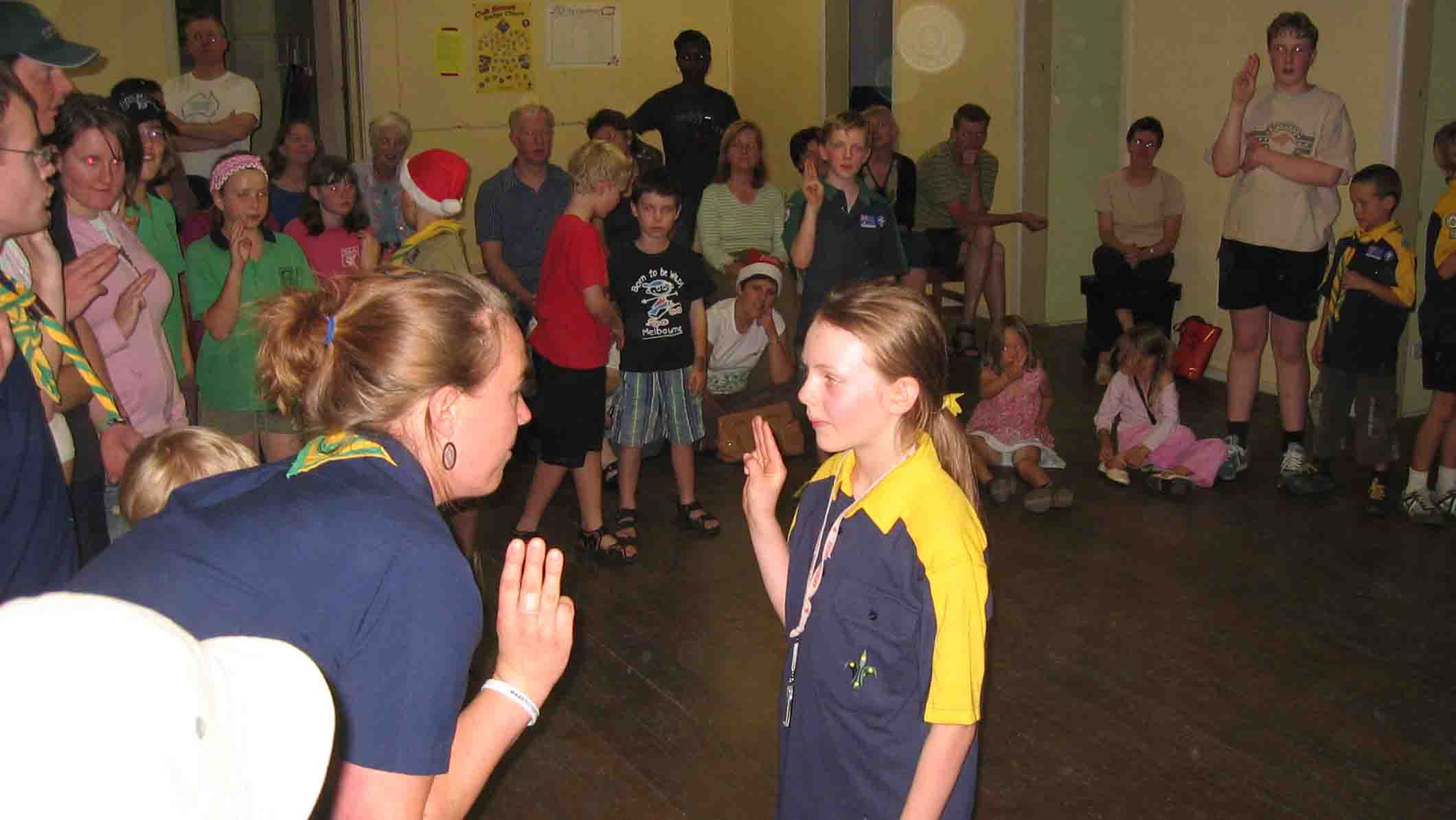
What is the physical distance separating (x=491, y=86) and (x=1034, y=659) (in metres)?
6.41

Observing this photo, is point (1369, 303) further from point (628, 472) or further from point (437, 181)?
point (437, 181)

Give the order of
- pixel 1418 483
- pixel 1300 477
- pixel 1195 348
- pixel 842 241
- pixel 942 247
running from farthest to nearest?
pixel 942 247 < pixel 1195 348 < pixel 842 241 < pixel 1300 477 < pixel 1418 483

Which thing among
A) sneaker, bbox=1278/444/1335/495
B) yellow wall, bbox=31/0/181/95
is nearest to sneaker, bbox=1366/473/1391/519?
sneaker, bbox=1278/444/1335/495

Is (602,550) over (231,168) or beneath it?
beneath

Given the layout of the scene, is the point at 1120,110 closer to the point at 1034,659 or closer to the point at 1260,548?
the point at 1260,548

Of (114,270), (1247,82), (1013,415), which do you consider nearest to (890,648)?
(114,270)

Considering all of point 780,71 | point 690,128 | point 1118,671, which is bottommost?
point 1118,671

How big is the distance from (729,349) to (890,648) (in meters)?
4.16

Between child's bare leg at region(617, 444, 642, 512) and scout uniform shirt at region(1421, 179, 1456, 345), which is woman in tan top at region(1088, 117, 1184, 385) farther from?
child's bare leg at region(617, 444, 642, 512)

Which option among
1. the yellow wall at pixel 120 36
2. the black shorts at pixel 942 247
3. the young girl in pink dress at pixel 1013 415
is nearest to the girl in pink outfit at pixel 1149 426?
the young girl in pink dress at pixel 1013 415

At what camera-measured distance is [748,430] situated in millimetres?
6070

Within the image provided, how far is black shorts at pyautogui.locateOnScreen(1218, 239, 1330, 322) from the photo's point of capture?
5.62 m

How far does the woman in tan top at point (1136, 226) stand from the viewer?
761 centimetres

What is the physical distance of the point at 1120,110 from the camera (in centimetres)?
A: 800
